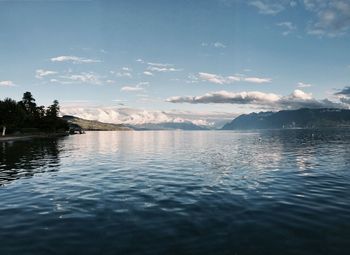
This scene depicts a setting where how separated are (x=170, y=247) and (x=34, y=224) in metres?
9.69

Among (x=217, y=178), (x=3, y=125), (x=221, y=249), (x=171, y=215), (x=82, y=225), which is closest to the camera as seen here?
(x=221, y=249)

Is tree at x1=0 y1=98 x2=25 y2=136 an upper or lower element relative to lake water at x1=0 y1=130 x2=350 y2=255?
upper

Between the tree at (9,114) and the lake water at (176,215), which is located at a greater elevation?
the tree at (9,114)

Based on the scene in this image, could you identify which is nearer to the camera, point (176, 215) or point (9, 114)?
point (176, 215)

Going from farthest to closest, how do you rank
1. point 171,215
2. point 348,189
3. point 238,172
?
point 238,172 < point 348,189 < point 171,215

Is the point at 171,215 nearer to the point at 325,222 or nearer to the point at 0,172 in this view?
the point at 325,222

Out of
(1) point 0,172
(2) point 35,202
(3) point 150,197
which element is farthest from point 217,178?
(1) point 0,172

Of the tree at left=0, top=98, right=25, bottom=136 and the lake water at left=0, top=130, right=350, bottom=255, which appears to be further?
the tree at left=0, top=98, right=25, bottom=136

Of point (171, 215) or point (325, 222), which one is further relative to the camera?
point (171, 215)

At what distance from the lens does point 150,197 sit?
27.6 meters

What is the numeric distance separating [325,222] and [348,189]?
1330 cm

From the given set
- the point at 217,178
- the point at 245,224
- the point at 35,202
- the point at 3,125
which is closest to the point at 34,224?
the point at 35,202

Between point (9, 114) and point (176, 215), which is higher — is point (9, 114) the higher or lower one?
the higher one

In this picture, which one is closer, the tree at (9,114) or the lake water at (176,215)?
the lake water at (176,215)
